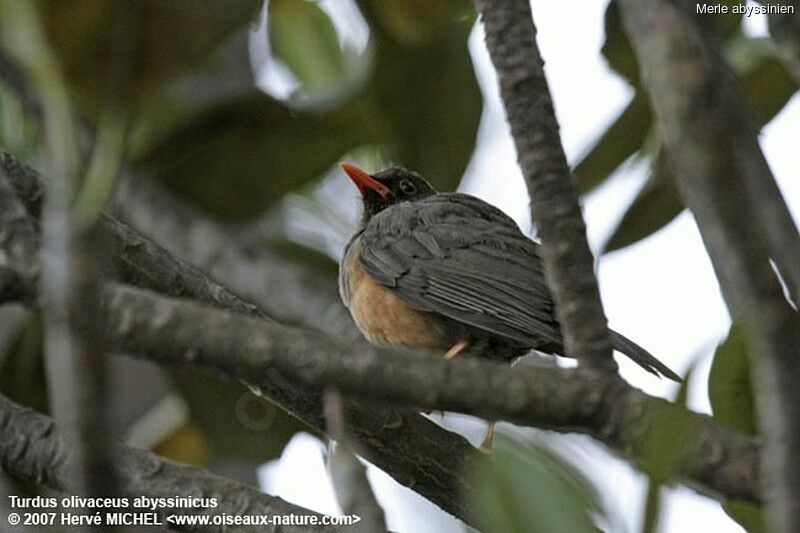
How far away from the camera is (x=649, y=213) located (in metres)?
4.98

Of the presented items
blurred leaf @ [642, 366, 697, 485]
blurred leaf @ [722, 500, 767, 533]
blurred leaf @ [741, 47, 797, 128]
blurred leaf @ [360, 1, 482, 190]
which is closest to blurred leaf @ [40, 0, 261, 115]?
blurred leaf @ [360, 1, 482, 190]

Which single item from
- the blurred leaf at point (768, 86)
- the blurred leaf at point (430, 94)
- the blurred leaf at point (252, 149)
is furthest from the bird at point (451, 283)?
the blurred leaf at point (768, 86)

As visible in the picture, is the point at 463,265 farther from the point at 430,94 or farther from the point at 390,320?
the point at 430,94

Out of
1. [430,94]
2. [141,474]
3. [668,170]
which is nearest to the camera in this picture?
[141,474]

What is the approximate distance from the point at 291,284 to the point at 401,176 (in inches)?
35.5

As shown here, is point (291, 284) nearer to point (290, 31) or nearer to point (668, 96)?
point (290, 31)

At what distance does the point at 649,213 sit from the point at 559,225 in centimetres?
255

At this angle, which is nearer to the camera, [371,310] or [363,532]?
[363,532]

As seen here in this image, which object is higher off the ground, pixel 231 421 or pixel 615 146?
pixel 615 146

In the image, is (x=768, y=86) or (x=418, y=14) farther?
(x=418, y=14)

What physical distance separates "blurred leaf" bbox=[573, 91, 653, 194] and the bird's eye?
1.21m

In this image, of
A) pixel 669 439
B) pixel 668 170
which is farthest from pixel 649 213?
pixel 669 439

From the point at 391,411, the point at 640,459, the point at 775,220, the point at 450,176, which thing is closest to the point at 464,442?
the point at 391,411

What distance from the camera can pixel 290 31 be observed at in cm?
545
